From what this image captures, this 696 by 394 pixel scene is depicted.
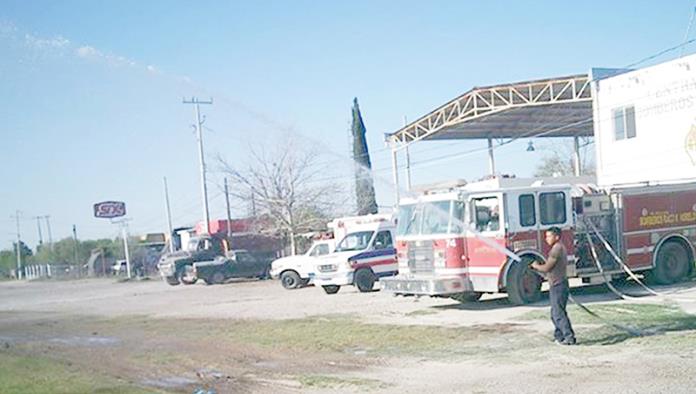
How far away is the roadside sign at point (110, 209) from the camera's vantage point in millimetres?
74375

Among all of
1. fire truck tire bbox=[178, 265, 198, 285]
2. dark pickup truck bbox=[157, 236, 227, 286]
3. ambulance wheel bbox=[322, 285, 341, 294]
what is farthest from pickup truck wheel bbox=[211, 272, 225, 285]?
ambulance wheel bbox=[322, 285, 341, 294]

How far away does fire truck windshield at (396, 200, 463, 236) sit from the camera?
17.8m

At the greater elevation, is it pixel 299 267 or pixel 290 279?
pixel 299 267

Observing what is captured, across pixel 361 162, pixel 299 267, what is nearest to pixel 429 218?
pixel 299 267

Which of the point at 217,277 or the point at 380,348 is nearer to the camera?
the point at 380,348

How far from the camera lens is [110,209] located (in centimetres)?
7500

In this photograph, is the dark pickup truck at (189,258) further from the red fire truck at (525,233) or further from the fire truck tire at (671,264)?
the fire truck tire at (671,264)

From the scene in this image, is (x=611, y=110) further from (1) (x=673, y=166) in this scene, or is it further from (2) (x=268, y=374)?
(2) (x=268, y=374)

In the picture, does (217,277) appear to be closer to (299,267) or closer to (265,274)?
(265,274)

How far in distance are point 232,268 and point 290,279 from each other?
418 inches

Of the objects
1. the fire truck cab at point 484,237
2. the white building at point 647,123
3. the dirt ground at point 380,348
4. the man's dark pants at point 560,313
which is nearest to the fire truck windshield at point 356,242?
the dirt ground at point 380,348

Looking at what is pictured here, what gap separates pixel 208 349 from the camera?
1385 centimetres

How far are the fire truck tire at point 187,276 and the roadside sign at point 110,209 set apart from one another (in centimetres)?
3534

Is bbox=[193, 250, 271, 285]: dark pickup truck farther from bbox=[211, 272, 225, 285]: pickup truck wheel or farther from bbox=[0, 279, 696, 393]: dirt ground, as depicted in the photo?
bbox=[0, 279, 696, 393]: dirt ground
